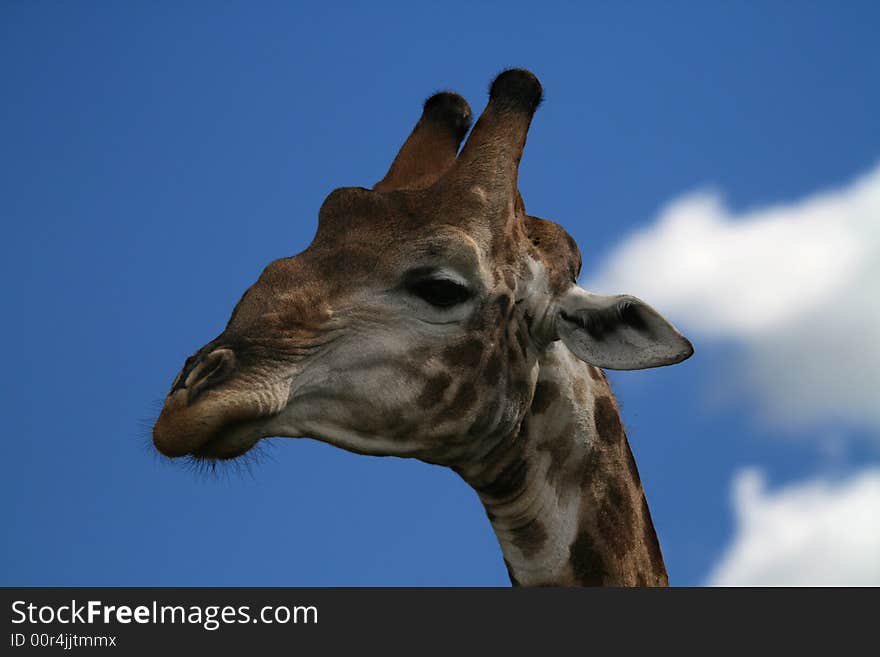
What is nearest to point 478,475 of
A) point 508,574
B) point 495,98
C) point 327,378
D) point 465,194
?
point 508,574

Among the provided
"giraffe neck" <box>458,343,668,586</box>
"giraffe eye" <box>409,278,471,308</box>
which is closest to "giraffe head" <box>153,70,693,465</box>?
"giraffe eye" <box>409,278,471,308</box>

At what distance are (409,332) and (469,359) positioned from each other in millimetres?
361

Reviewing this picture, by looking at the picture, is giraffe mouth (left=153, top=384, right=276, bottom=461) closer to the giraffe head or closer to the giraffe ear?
the giraffe head

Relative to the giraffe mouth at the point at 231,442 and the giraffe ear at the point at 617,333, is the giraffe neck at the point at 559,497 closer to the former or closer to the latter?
the giraffe ear at the point at 617,333

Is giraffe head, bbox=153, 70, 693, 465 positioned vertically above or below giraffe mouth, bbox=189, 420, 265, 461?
above

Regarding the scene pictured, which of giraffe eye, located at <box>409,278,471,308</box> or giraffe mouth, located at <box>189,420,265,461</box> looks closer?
giraffe mouth, located at <box>189,420,265,461</box>

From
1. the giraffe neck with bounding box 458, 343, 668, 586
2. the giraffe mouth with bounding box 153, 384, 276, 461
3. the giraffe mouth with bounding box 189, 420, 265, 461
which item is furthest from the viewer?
the giraffe neck with bounding box 458, 343, 668, 586

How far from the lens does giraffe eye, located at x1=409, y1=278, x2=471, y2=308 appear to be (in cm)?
593

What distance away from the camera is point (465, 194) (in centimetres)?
622

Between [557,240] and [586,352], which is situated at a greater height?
[557,240]

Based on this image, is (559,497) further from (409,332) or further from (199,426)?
(199,426)

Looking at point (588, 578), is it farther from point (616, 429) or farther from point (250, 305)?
point (250, 305)

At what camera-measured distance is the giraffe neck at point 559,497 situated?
20.9 feet

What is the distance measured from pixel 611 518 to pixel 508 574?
71 cm
